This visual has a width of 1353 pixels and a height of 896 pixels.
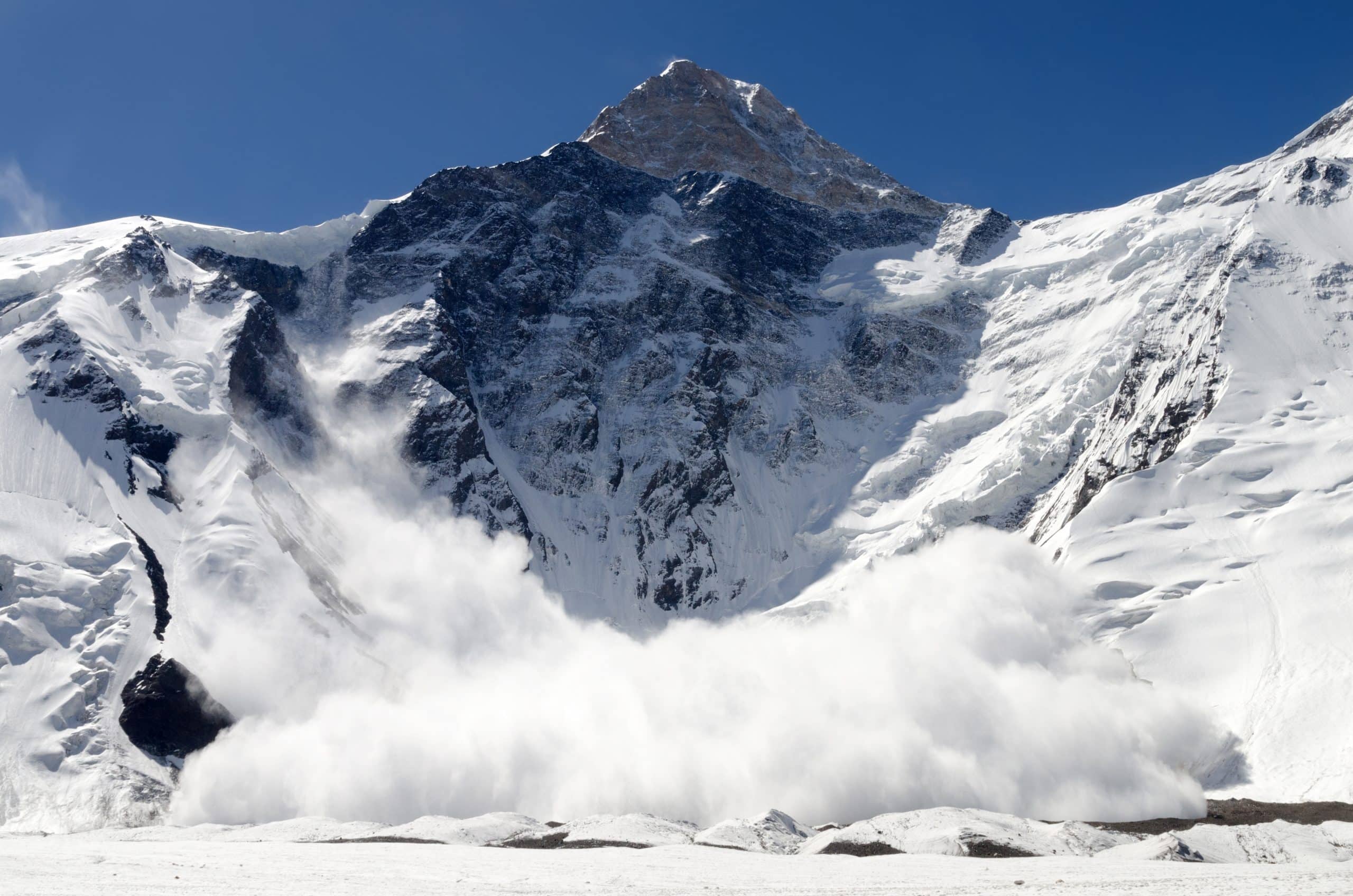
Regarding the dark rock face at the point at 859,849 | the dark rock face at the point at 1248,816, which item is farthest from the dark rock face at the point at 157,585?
the dark rock face at the point at 1248,816

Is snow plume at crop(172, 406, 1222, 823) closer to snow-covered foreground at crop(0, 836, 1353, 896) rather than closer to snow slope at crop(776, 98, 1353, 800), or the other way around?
snow slope at crop(776, 98, 1353, 800)

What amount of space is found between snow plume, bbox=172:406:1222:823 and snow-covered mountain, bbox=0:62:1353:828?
188 inches

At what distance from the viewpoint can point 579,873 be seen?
5369cm

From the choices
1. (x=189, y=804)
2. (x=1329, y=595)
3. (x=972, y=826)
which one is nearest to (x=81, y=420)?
(x=189, y=804)

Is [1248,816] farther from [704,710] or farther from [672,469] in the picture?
[672,469]

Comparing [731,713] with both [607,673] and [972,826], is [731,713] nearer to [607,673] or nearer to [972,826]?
[607,673]

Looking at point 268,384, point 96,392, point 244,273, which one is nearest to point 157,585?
point 96,392

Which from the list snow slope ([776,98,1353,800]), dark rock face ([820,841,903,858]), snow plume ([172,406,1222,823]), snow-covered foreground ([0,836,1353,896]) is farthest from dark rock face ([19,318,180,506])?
dark rock face ([820,841,903,858])

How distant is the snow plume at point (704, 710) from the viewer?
10825 cm

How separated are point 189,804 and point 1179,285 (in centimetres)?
15295

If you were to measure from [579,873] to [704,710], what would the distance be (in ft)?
273

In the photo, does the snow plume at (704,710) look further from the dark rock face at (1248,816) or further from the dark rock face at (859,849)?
the dark rock face at (859,849)

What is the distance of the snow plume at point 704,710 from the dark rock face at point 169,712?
2.31 metres

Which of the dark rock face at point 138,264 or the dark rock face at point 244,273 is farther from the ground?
the dark rock face at point 244,273
